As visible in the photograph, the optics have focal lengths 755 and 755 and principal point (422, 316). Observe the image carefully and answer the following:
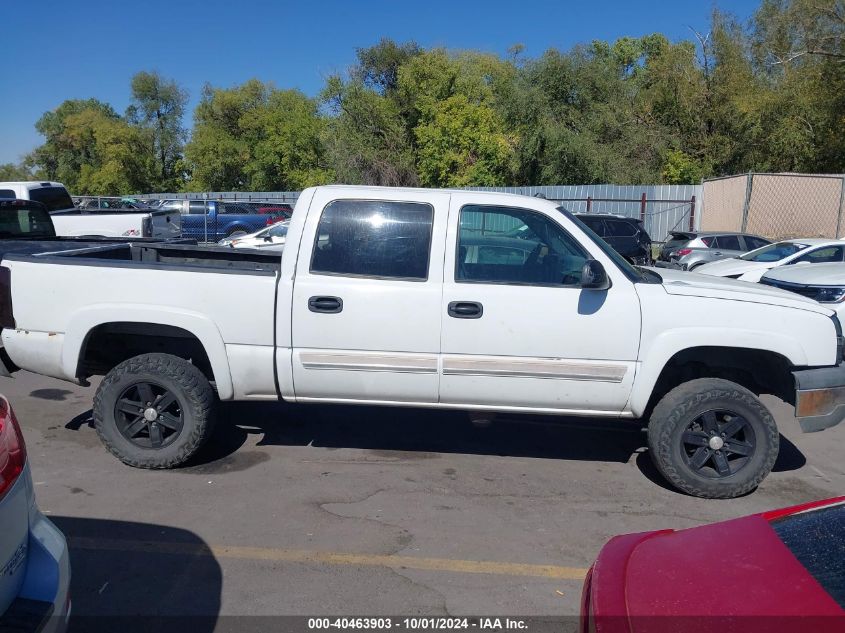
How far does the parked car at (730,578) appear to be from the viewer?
2.04m

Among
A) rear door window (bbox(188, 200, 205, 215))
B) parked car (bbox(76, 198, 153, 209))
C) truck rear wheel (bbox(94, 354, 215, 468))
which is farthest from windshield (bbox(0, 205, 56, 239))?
rear door window (bbox(188, 200, 205, 215))

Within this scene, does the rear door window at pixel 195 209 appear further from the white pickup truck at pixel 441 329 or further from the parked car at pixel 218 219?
the white pickup truck at pixel 441 329

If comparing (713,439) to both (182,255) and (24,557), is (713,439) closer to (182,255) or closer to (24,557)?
(24,557)

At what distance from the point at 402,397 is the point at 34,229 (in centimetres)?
846

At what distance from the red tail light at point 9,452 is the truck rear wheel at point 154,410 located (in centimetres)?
238

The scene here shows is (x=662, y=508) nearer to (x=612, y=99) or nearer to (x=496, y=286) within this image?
(x=496, y=286)

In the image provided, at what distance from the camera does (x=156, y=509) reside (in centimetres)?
475

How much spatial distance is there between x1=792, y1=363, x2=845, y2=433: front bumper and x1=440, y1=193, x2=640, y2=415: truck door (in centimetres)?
110

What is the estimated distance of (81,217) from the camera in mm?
16359

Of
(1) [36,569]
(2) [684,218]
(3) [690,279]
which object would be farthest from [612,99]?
(1) [36,569]

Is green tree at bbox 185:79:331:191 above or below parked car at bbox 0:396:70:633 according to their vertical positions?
above

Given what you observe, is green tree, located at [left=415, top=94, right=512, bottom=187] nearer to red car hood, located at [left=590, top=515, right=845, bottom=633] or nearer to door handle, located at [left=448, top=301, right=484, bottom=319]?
door handle, located at [left=448, top=301, right=484, bottom=319]

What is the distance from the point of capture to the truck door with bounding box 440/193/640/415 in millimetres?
4996

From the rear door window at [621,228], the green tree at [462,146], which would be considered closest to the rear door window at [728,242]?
the rear door window at [621,228]
